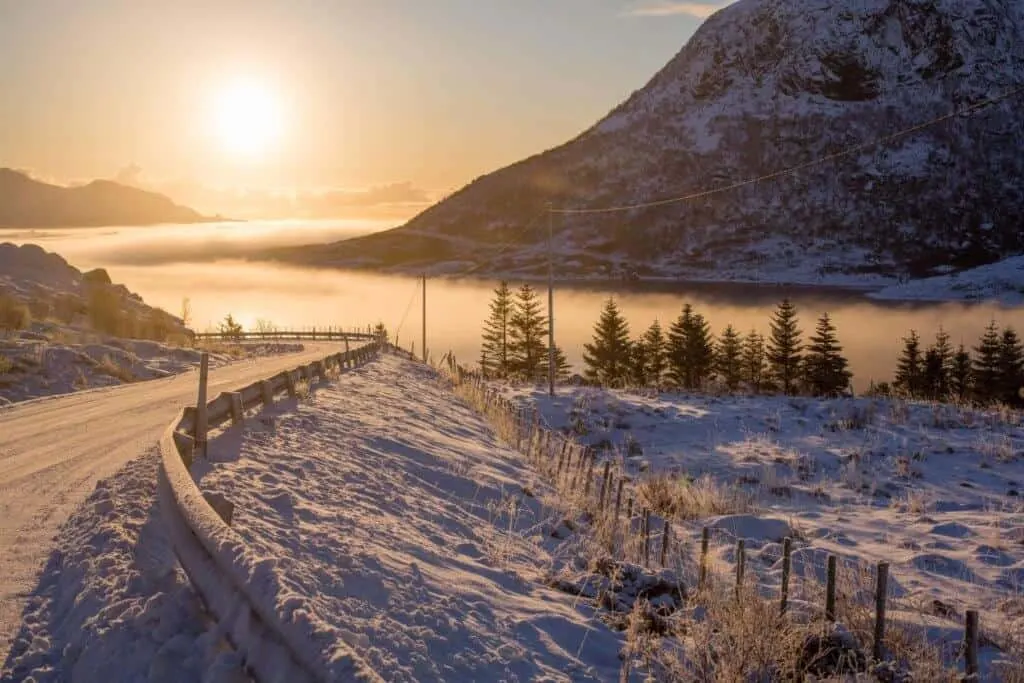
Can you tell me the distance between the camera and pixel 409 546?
7340 mm

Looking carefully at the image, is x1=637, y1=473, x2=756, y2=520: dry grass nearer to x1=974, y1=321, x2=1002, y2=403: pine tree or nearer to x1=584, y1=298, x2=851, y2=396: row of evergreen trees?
x1=584, y1=298, x2=851, y2=396: row of evergreen trees

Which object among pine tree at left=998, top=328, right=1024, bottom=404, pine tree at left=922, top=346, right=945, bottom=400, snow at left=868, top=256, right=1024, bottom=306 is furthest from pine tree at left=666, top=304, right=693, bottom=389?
snow at left=868, top=256, right=1024, bottom=306

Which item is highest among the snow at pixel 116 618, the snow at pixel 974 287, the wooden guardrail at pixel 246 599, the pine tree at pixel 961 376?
the wooden guardrail at pixel 246 599

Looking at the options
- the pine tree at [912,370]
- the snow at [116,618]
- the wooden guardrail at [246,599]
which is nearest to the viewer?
the wooden guardrail at [246,599]

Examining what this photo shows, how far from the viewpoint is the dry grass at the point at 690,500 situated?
13.1 metres

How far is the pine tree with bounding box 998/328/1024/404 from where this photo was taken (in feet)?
196

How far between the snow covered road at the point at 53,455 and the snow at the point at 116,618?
177 mm

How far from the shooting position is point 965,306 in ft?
501

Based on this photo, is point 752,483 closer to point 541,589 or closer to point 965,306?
point 541,589

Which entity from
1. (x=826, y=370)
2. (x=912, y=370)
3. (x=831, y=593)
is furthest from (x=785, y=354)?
(x=831, y=593)

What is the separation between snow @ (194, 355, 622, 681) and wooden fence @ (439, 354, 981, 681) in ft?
2.82

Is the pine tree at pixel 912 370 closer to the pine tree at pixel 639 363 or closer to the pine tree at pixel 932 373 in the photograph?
the pine tree at pixel 932 373

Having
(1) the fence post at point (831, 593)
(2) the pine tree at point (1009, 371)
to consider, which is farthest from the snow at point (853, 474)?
(2) the pine tree at point (1009, 371)

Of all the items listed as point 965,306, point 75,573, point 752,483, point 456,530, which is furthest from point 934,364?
point 965,306
